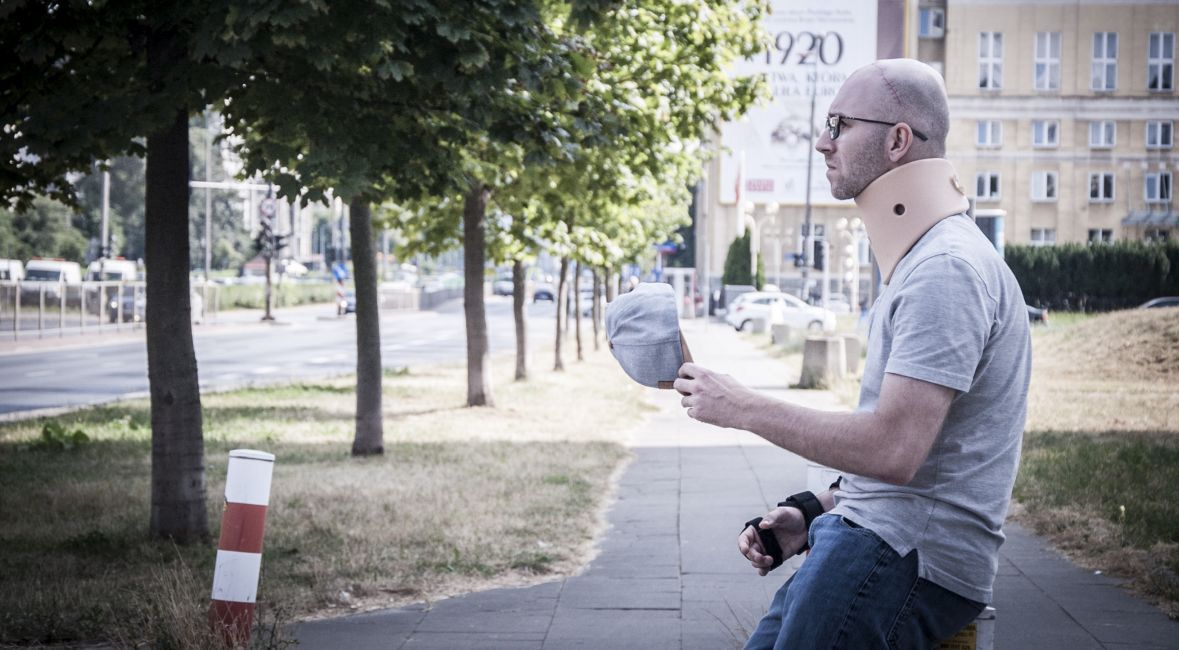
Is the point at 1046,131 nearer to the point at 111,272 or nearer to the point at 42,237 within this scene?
the point at 111,272

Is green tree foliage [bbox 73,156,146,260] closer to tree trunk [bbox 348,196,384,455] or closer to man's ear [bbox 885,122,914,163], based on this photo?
tree trunk [bbox 348,196,384,455]

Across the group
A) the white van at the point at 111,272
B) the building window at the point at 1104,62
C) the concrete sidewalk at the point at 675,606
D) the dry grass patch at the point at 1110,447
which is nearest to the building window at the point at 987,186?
the dry grass patch at the point at 1110,447

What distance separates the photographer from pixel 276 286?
72.2 meters

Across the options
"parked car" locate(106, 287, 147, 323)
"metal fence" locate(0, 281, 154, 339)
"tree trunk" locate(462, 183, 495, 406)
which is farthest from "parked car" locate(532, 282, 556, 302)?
"tree trunk" locate(462, 183, 495, 406)

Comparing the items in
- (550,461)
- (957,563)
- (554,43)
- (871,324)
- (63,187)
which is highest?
(554,43)

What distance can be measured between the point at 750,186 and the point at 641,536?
70.5 metres

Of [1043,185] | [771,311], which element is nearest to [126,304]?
[771,311]

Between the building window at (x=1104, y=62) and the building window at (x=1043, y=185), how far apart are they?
10.2 ft

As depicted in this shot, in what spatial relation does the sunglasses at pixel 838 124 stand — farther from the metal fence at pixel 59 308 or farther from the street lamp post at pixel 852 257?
the metal fence at pixel 59 308

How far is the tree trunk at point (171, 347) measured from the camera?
26.6 feet

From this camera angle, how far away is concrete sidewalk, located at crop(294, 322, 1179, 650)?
19.6ft

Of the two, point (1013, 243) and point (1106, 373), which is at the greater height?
point (1013, 243)

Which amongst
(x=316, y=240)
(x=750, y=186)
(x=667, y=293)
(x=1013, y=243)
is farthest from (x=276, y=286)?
(x=316, y=240)

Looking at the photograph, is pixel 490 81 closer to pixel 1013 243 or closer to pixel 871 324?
pixel 871 324
